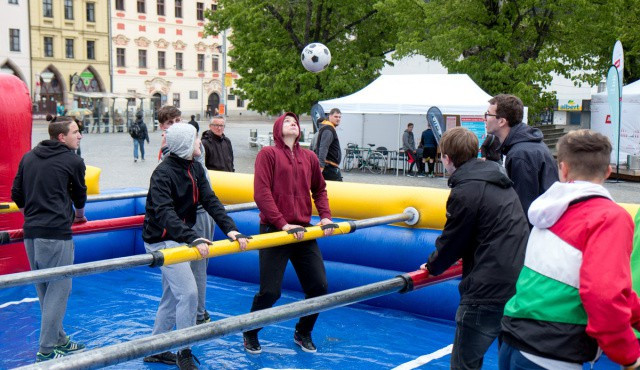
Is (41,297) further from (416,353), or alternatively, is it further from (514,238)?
(514,238)

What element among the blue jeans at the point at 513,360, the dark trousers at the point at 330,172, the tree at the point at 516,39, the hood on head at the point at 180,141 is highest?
the tree at the point at 516,39

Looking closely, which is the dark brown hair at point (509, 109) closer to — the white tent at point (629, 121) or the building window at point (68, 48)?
the white tent at point (629, 121)

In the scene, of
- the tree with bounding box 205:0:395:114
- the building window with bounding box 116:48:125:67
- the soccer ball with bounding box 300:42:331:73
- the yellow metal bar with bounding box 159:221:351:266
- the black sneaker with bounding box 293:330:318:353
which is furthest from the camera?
the building window with bounding box 116:48:125:67

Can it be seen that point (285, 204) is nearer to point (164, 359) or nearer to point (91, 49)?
point (164, 359)

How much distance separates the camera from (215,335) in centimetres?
319

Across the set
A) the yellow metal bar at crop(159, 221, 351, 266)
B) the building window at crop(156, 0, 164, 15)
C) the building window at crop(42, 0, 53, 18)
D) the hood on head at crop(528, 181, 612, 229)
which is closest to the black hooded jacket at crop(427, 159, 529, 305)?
the hood on head at crop(528, 181, 612, 229)

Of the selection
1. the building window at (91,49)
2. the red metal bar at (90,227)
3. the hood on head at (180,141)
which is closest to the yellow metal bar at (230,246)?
the hood on head at (180,141)

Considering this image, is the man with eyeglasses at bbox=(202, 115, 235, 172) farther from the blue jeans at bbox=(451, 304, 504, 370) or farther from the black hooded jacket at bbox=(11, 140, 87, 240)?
the blue jeans at bbox=(451, 304, 504, 370)

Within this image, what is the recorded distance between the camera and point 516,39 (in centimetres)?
1947

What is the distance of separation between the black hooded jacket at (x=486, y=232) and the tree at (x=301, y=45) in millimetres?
18269

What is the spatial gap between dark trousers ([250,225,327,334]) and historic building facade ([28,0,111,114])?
45168 mm

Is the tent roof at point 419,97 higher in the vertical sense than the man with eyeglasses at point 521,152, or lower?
higher

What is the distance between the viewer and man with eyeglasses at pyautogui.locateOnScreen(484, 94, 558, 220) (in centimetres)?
441

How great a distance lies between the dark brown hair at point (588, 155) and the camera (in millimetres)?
2545
